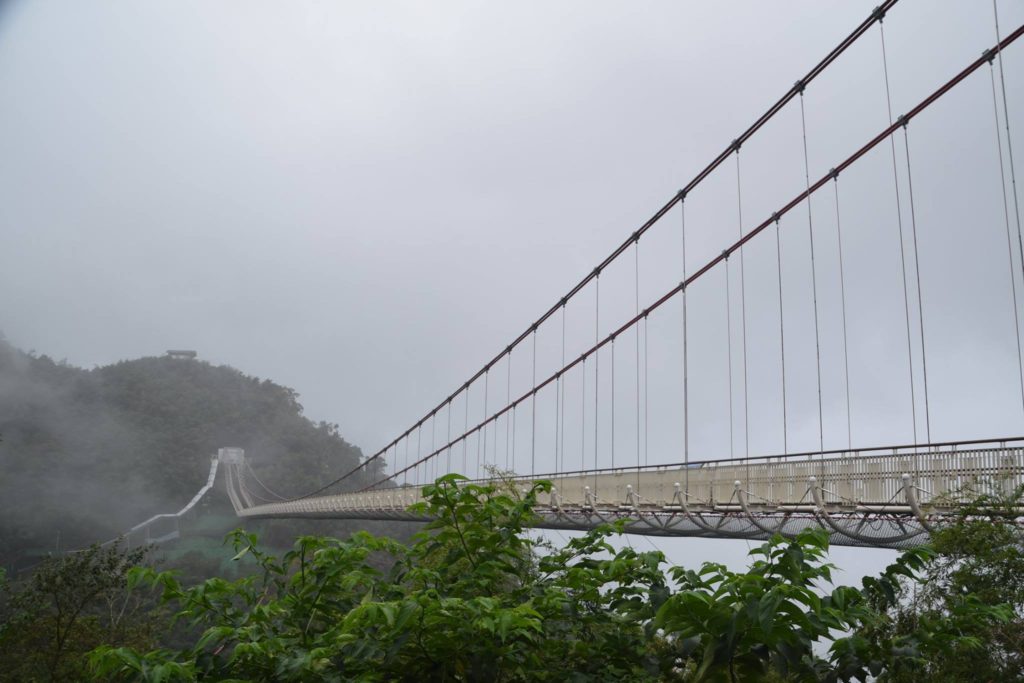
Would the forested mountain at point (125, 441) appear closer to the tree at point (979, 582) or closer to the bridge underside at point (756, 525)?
the bridge underside at point (756, 525)

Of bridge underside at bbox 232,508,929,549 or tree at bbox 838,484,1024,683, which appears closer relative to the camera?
tree at bbox 838,484,1024,683

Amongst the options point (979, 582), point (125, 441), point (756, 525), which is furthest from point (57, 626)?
point (125, 441)

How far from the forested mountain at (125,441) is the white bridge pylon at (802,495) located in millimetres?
43413

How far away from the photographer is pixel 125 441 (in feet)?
204

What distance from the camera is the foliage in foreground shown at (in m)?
2.16

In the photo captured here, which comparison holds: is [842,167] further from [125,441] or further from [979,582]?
[125,441]

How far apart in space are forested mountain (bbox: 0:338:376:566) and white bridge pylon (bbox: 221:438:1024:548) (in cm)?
4341

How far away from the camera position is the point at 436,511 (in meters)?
3.12

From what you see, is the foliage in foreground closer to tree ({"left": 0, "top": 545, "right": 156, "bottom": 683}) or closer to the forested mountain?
tree ({"left": 0, "top": 545, "right": 156, "bottom": 683})

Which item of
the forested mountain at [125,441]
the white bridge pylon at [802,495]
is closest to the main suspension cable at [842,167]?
the white bridge pylon at [802,495]

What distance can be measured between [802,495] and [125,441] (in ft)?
196

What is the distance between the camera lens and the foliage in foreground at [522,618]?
84.9 inches

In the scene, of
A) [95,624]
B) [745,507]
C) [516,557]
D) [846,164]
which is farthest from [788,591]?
[95,624]

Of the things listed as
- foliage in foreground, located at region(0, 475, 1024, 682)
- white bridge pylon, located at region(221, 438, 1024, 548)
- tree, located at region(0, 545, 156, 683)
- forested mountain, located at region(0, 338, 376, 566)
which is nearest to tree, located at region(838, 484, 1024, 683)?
white bridge pylon, located at region(221, 438, 1024, 548)
